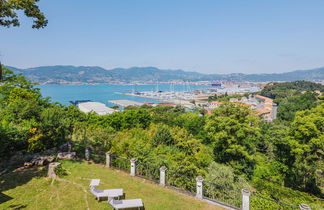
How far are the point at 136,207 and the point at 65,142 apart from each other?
30.2 ft

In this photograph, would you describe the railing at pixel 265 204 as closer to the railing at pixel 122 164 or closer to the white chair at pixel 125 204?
the white chair at pixel 125 204

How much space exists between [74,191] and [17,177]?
11.0 ft

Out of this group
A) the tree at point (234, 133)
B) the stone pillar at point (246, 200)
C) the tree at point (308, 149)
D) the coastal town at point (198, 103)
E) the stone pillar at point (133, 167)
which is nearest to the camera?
the stone pillar at point (246, 200)

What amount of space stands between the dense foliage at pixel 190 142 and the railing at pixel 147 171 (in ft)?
1.11

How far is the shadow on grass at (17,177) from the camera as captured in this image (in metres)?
8.03

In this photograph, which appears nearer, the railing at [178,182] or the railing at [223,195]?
the railing at [223,195]

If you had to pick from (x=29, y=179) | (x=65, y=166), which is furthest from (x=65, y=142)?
(x=29, y=179)

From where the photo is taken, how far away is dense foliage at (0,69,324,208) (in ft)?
35.6

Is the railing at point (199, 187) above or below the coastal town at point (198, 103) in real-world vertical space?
above

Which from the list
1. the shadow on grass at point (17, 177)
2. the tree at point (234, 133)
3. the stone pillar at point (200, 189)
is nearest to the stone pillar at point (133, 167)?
the stone pillar at point (200, 189)

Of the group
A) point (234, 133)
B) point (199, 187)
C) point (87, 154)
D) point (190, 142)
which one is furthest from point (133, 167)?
point (234, 133)

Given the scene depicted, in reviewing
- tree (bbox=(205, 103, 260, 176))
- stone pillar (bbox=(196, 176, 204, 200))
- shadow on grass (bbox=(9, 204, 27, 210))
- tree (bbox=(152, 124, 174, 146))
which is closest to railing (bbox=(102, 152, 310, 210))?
stone pillar (bbox=(196, 176, 204, 200))

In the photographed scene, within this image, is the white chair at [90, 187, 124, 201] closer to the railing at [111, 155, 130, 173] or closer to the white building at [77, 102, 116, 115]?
the railing at [111, 155, 130, 173]

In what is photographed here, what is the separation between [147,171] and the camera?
1014 cm
